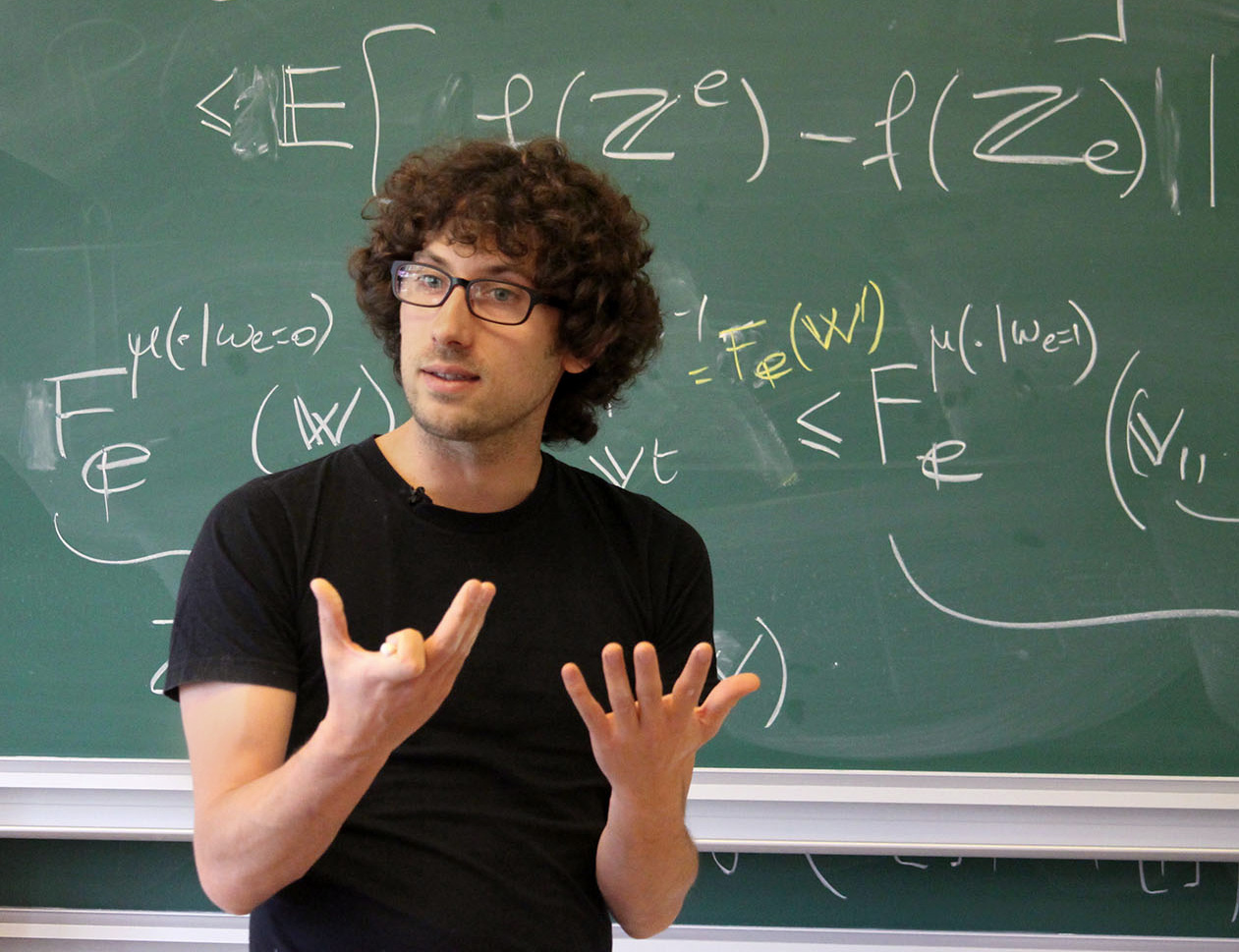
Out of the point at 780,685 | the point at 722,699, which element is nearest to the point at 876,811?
the point at 780,685

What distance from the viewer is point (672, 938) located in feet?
6.15

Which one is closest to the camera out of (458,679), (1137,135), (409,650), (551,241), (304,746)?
(409,650)

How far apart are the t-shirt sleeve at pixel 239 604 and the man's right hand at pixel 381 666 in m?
0.16

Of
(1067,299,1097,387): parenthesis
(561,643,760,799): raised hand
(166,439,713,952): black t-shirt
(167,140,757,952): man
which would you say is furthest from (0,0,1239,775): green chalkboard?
(561,643,760,799): raised hand

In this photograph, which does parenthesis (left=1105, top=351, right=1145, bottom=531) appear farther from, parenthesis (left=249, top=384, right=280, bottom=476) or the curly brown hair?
parenthesis (left=249, top=384, right=280, bottom=476)

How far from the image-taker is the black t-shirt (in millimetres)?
967

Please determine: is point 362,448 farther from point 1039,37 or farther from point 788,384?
point 1039,37

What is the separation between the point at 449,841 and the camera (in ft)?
3.26

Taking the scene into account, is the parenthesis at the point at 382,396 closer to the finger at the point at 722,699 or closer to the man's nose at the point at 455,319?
the man's nose at the point at 455,319

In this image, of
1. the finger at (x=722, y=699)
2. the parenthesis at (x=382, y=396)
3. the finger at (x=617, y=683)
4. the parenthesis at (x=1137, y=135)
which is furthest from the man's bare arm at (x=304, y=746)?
the parenthesis at (x=1137, y=135)

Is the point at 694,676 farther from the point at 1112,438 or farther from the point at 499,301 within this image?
the point at 1112,438

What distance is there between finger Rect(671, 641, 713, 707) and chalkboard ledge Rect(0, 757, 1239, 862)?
0.95m

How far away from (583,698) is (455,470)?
33 cm

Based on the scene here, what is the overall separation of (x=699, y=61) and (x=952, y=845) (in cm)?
141
